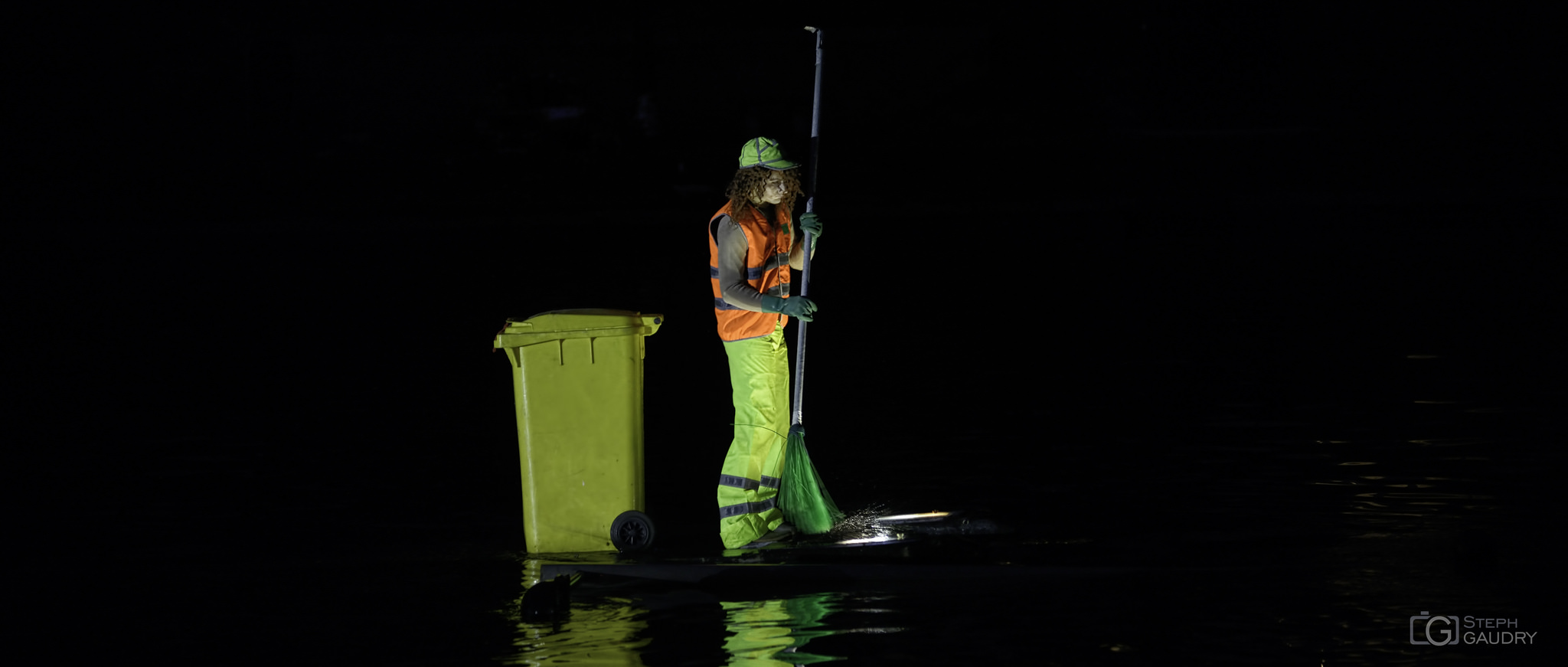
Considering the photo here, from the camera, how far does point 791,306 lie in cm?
708

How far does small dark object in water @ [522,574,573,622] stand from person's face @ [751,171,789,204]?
5.56 feet

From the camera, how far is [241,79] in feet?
122

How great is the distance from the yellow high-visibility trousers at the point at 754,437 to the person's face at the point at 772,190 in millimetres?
500

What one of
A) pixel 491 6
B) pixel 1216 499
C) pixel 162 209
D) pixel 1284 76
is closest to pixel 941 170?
pixel 1284 76

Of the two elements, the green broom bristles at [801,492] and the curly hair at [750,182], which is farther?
the green broom bristles at [801,492]

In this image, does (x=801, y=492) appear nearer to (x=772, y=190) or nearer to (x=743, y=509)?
(x=743, y=509)

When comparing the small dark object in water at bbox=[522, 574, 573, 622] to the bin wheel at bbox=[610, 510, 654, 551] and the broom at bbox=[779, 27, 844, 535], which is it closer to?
the bin wheel at bbox=[610, 510, 654, 551]

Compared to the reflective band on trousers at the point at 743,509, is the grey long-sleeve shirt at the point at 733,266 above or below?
above

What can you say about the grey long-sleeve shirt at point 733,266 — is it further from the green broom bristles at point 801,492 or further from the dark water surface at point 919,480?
the dark water surface at point 919,480

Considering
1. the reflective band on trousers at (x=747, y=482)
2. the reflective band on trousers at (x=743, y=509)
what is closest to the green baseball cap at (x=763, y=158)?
the reflective band on trousers at (x=747, y=482)

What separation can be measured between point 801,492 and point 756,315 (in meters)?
0.78

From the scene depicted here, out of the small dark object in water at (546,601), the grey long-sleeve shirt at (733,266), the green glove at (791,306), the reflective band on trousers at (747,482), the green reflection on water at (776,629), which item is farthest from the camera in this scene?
the reflective band on trousers at (747,482)

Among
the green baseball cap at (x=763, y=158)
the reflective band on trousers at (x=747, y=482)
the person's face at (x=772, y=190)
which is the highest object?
the green baseball cap at (x=763, y=158)

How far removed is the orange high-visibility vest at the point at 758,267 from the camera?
24.2ft
